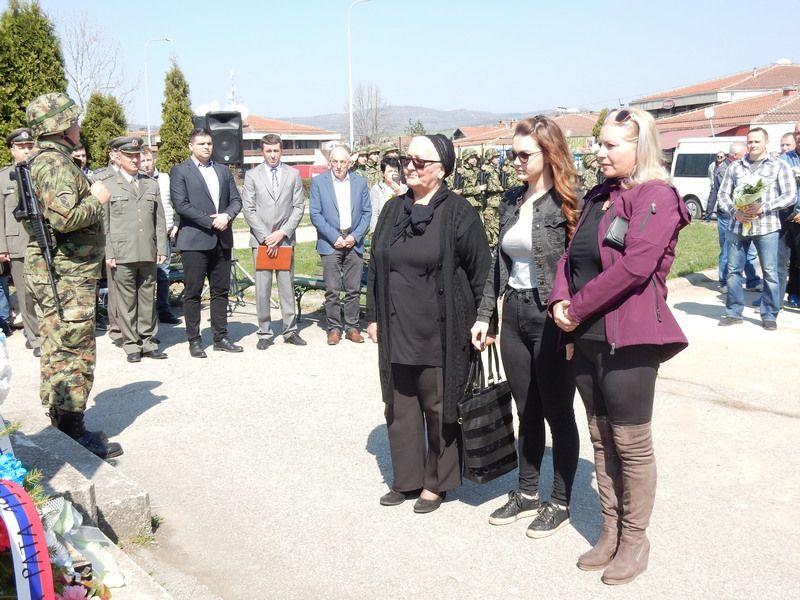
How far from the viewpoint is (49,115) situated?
4.82m

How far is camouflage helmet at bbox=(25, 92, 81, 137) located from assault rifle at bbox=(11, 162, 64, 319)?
0.26 meters

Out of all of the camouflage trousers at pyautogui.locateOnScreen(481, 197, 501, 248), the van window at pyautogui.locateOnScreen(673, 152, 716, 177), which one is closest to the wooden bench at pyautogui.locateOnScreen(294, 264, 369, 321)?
the camouflage trousers at pyautogui.locateOnScreen(481, 197, 501, 248)

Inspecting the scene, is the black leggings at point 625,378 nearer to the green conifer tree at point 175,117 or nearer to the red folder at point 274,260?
the red folder at point 274,260

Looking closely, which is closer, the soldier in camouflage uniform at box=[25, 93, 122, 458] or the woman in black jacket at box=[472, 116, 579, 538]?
the woman in black jacket at box=[472, 116, 579, 538]

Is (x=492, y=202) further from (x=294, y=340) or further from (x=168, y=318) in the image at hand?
(x=294, y=340)

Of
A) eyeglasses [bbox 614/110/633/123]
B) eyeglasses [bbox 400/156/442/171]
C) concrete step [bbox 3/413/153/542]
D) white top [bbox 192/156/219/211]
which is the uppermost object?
eyeglasses [bbox 614/110/633/123]

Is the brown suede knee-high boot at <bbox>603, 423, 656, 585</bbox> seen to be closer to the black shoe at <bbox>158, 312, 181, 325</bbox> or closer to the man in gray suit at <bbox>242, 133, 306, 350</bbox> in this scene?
the man in gray suit at <bbox>242, 133, 306, 350</bbox>

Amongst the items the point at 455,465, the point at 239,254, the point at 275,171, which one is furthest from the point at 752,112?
the point at 455,465

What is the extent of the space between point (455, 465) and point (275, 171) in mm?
4933

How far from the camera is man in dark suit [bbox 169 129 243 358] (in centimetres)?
806

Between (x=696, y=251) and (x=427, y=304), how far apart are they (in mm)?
12376

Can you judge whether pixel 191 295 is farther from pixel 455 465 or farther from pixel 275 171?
pixel 455 465

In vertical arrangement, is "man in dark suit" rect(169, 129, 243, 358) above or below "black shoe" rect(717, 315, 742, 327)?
above

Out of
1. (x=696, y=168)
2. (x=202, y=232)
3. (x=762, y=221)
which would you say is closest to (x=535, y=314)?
(x=202, y=232)
